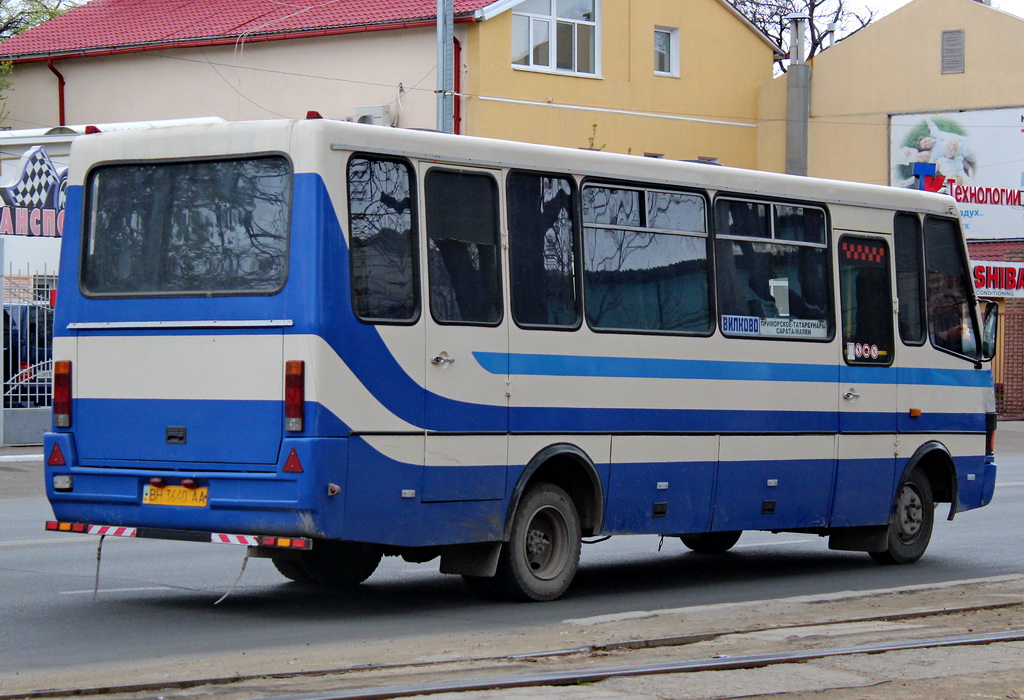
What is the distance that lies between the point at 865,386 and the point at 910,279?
1.15m

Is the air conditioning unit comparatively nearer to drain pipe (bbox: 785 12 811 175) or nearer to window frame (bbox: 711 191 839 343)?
drain pipe (bbox: 785 12 811 175)

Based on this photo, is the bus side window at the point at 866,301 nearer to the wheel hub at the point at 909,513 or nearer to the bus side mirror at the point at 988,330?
the wheel hub at the point at 909,513

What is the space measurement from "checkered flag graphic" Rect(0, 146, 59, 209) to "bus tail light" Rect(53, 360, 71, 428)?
16.5m

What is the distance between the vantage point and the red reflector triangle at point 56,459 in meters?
9.67

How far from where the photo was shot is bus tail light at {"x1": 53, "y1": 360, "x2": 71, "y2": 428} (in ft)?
31.8

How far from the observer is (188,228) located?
31.1ft

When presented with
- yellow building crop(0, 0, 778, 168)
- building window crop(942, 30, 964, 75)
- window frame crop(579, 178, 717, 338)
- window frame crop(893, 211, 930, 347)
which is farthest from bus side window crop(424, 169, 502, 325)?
building window crop(942, 30, 964, 75)

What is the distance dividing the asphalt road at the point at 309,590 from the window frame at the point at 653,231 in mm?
1845

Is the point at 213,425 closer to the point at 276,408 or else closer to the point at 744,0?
the point at 276,408

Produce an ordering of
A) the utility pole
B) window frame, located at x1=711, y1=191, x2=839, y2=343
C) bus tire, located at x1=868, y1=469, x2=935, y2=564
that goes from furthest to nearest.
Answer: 1. the utility pole
2. bus tire, located at x1=868, y1=469, x2=935, y2=564
3. window frame, located at x1=711, y1=191, x2=839, y2=343

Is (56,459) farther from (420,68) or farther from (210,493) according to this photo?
(420,68)

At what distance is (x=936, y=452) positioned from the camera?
13367 mm

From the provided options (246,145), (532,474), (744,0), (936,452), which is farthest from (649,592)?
(744,0)

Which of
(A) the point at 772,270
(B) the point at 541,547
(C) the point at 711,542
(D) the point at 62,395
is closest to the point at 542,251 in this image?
(B) the point at 541,547
